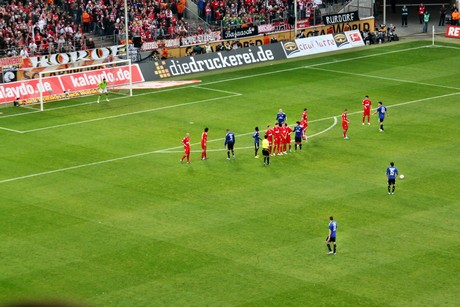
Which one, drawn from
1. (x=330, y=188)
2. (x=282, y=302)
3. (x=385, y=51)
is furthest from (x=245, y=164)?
(x=385, y=51)

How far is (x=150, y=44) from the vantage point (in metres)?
73.0

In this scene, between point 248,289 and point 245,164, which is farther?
point 245,164

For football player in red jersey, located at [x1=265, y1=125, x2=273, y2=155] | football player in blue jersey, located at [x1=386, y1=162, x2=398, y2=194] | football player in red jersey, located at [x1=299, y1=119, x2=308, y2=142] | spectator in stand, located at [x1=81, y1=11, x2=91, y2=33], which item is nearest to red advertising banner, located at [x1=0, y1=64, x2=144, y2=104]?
spectator in stand, located at [x1=81, y1=11, x2=91, y2=33]

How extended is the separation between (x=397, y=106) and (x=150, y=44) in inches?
836

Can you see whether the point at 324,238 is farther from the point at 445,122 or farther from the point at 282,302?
the point at 445,122

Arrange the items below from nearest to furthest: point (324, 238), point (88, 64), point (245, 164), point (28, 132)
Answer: point (324, 238) < point (245, 164) < point (28, 132) < point (88, 64)

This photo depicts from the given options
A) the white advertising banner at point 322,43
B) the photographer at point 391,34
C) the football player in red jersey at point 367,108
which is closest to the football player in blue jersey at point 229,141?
the football player in red jersey at point 367,108

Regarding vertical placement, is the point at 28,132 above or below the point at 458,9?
below

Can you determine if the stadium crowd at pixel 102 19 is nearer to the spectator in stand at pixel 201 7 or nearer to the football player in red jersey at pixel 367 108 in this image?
the spectator in stand at pixel 201 7

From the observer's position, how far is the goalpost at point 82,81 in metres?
62.1

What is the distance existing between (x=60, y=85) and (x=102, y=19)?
46.2 ft

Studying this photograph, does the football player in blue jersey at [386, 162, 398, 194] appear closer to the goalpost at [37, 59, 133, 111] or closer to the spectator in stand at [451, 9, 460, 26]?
the goalpost at [37, 59, 133, 111]

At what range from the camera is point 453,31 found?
83.9 metres

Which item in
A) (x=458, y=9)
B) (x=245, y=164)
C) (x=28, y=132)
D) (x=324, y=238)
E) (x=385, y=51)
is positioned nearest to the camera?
(x=324, y=238)
